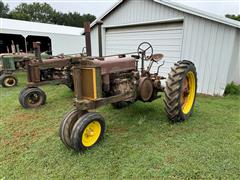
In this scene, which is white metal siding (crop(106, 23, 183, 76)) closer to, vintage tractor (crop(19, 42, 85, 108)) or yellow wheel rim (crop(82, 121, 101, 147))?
vintage tractor (crop(19, 42, 85, 108))

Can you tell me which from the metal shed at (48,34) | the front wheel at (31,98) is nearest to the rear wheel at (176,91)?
the front wheel at (31,98)

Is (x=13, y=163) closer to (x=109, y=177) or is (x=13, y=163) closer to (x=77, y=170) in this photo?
(x=77, y=170)

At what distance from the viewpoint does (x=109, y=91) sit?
3.02 m

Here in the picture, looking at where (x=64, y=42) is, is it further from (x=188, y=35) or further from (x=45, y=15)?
(x=45, y=15)

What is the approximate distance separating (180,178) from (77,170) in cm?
111

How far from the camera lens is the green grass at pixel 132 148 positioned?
6.82ft

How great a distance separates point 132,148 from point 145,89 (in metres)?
1.10

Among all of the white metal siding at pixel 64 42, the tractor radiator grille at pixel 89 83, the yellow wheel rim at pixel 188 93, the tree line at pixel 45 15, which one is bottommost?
the yellow wheel rim at pixel 188 93

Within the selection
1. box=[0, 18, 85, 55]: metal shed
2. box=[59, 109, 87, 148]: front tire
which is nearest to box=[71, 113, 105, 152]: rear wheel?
box=[59, 109, 87, 148]: front tire

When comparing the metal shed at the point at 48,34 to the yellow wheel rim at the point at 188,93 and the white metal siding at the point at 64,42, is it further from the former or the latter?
the yellow wheel rim at the point at 188,93

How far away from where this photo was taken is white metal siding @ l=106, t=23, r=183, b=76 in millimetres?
5840

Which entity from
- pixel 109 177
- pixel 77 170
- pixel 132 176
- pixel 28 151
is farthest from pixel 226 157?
pixel 28 151

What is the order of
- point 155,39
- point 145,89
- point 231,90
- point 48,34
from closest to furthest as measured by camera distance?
point 145,89
point 231,90
point 155,39
point 48,34

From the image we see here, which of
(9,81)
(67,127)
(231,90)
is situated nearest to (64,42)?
(9,81)
